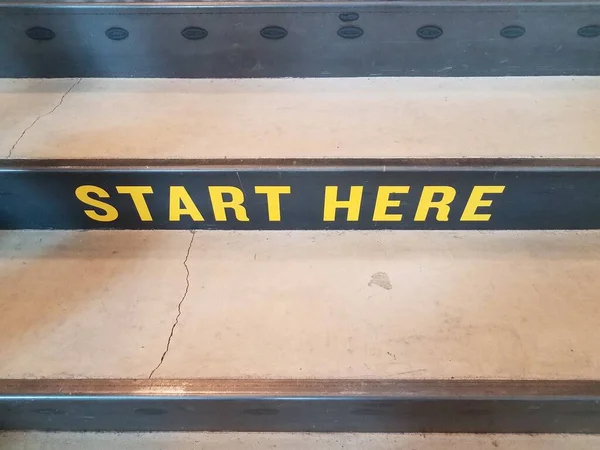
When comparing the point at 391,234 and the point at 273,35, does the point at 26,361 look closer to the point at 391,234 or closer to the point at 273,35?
the point at 391,234

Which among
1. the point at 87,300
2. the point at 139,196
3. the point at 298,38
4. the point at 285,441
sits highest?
the point at 298,38

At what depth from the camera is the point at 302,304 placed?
945mm

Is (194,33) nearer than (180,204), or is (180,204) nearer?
(180,204)

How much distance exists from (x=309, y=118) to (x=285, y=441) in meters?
0.73

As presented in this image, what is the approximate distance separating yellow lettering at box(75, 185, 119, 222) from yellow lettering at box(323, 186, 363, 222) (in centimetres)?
49

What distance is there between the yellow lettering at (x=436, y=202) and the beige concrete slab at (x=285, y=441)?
18.2 inches

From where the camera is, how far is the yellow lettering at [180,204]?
3.31ft

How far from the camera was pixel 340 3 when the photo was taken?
1.14 meters

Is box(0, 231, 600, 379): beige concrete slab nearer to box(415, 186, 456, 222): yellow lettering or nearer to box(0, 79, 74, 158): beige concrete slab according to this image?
box(415, 186, 456, 222): yellow lettering

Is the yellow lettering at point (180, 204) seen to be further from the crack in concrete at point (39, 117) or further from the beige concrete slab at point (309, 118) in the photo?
the crack in concrete at point (39, 117)

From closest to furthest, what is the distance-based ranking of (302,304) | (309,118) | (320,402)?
(320,402)
(302,304)
(309,118)

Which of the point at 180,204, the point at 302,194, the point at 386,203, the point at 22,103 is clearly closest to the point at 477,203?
the point at 386,203

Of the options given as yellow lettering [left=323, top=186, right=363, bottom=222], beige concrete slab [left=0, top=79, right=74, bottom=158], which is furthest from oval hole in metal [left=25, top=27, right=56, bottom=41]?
yellow lettering [left=323, top=186, right=363, bottom=222]

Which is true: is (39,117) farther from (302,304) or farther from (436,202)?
(436,202)
